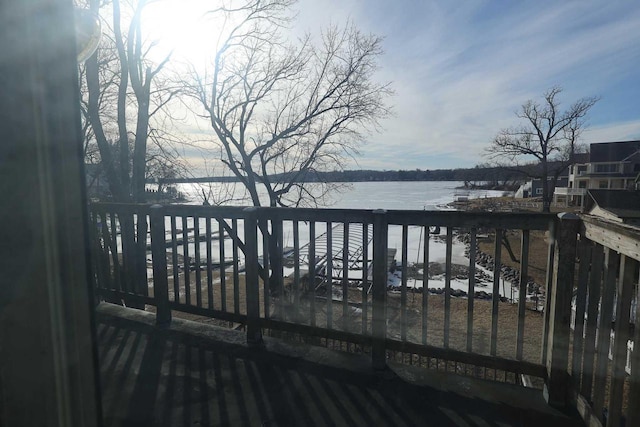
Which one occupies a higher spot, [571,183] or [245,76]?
[245,76]

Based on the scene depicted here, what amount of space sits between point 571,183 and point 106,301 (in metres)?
56.9

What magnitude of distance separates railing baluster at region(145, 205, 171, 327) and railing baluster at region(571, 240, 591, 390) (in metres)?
3.04

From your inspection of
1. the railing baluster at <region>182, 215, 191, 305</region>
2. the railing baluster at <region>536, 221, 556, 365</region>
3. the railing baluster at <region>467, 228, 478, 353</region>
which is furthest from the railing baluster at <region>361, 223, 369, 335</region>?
the railing baluster at <region>182, 215, 191, 305</region>

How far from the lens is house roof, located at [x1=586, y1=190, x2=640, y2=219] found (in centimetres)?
2237

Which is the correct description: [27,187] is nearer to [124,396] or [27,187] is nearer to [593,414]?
[124,396]

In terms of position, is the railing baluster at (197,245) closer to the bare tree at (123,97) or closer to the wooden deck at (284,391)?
the wooden deck at (284,391)

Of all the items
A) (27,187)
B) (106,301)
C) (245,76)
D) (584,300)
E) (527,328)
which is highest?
(245,76)

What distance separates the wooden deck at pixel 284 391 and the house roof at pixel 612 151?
1883 inches

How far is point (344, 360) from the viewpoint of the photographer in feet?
8.42

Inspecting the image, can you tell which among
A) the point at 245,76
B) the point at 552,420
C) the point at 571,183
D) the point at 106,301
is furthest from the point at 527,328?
the point at 571,183

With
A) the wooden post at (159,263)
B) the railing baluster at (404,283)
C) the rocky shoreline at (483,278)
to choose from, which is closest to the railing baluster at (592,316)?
the railing baluster at (404,283)

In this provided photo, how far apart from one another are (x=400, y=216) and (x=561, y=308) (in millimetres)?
1049

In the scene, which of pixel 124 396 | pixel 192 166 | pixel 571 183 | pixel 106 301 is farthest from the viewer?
pixel 571 183

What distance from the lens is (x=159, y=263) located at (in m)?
3.19
